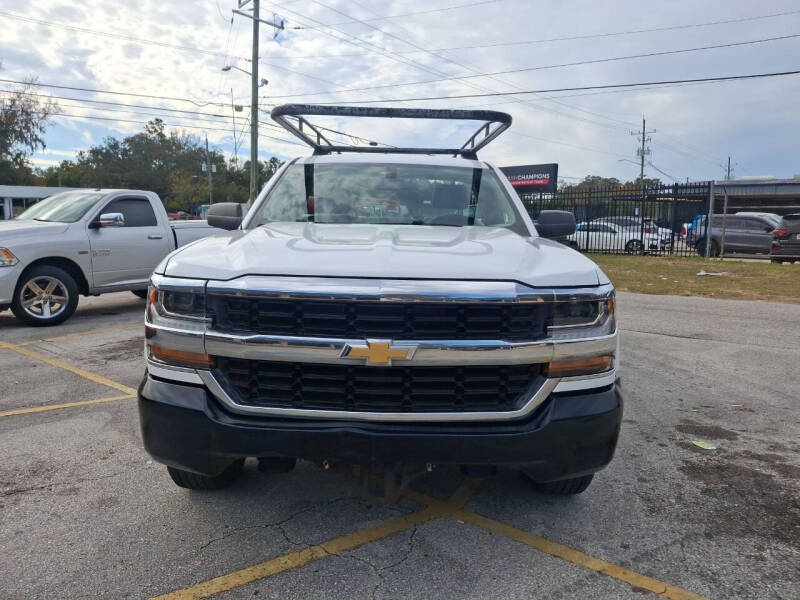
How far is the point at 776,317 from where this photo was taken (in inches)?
361

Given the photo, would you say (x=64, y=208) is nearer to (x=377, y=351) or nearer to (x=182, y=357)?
(x=182, y=357)

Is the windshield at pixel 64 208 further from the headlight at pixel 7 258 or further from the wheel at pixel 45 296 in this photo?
the headlight at pixel 7 258

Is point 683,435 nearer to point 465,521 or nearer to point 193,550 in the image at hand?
point 465,521

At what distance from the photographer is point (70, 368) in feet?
19.9

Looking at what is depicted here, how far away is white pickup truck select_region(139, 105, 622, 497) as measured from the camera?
96.3 inches

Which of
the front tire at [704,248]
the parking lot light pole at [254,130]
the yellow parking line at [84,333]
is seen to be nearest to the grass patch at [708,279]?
the front tire at [704,248]

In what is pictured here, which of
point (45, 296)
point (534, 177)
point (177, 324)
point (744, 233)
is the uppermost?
point (534, 177)

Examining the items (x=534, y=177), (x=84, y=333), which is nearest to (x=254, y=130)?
(x=534, y=177)

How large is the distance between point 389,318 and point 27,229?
7.60 meters

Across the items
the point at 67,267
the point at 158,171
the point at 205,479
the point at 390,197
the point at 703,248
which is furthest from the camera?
the point at 158,171

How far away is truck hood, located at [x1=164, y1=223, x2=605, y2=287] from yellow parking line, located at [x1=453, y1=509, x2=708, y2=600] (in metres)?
1.22

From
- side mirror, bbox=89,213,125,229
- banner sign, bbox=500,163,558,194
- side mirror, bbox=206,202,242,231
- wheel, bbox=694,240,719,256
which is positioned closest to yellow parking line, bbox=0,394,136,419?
side mirror, bbox=206,202,242,231

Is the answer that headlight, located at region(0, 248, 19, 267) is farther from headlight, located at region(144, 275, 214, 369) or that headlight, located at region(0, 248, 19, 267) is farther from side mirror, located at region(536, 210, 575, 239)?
side mirror, located at region(536, 210, 575, 239)

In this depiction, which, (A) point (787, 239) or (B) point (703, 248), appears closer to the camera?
(A) point (787, 239)
